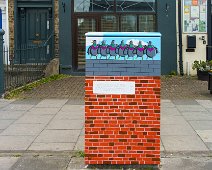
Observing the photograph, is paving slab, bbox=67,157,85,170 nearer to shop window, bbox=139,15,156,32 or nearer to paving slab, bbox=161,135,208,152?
paving slab, bbox=161,135,208,152

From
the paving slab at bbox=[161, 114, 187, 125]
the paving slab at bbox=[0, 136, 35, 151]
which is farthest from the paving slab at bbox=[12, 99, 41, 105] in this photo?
the paving slab at bbox=[161, 114, 187, 125]

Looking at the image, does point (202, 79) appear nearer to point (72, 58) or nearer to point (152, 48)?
point (72, 58)

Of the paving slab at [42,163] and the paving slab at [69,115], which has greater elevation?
the paving slab at [69,115]

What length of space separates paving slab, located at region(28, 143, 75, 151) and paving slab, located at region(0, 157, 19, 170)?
0.47 metres

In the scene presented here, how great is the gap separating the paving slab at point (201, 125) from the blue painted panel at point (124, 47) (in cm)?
296

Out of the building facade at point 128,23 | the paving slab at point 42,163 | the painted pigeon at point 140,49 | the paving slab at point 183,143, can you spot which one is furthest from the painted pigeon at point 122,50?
the building facade at point 128,23

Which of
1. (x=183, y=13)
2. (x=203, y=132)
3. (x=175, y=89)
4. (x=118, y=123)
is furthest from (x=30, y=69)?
(x=118, y=123)

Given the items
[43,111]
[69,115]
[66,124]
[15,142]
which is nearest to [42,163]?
[15,142]

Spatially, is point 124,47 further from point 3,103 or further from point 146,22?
point 146,22

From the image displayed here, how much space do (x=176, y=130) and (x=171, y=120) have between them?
89 centimetres

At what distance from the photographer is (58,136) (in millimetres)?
7133

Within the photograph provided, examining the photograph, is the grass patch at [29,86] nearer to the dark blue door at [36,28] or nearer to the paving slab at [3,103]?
the paving slab at [3,103]

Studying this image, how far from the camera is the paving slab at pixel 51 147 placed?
20.8 ft

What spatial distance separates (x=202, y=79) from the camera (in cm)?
1525
